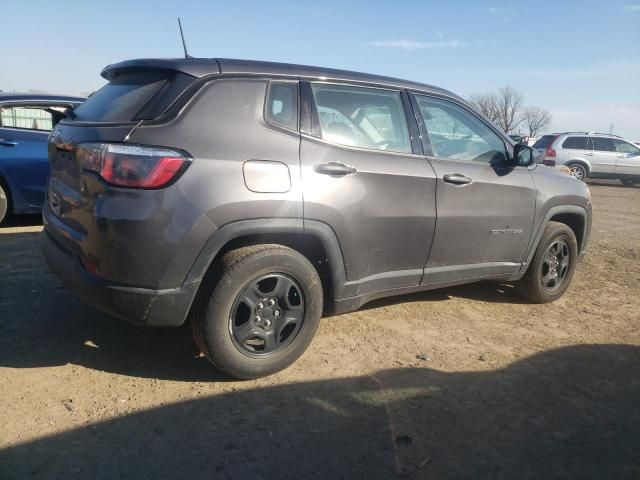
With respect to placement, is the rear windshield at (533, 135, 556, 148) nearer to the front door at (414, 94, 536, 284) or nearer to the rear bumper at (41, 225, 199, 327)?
the front door at (414, 94, 536, 284)

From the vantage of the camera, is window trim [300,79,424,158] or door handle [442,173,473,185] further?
door handle [442,173,473,185]

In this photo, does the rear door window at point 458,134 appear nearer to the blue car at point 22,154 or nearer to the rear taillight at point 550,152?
the blue car at point 22,154

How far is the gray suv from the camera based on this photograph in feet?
9.12

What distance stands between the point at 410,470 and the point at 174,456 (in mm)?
1089

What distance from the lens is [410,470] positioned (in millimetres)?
2459

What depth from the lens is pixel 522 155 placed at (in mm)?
4301

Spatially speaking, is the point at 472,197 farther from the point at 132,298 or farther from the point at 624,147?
the point at 624,147

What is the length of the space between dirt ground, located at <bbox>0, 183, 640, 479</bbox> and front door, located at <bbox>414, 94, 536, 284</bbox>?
54 cm

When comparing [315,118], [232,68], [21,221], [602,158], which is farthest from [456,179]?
[602,158]

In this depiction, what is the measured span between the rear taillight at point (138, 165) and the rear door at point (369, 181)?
0.78m

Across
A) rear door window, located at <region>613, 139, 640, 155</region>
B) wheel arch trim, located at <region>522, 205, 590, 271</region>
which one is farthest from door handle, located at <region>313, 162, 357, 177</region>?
rear door window, located at <region>613, 139, 640, 155</region>

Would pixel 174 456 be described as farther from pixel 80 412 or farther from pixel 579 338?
pixel 579 338

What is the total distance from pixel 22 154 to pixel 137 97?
4.15m

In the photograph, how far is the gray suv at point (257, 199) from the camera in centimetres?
278
